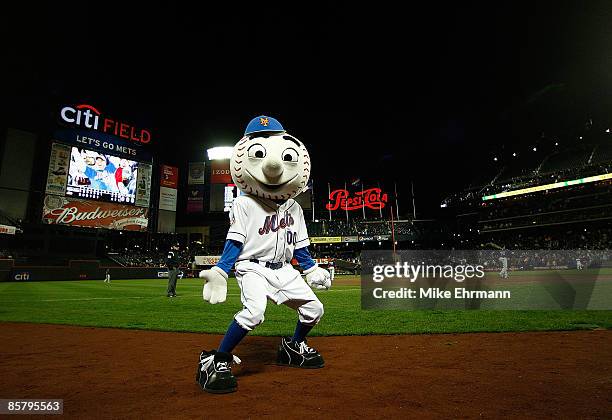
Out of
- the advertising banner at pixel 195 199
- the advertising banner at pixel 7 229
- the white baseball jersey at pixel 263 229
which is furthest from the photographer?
the advertising banner at pixel 195 199

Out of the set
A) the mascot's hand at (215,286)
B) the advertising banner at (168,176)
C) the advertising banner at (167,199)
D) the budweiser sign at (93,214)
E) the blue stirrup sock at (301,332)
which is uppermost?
the advertising banner at (168,176)

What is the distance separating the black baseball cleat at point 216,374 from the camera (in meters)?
2.83

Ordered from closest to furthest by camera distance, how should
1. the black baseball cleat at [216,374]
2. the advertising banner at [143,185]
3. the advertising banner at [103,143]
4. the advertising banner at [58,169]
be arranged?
1. the black baseball cleat at [216,374]
2. the advertising banner at [58,169]
3. the advertising banner at [103,143]
4. the advertising banner at [143,185]

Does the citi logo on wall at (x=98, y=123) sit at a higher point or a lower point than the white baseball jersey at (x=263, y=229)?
higher

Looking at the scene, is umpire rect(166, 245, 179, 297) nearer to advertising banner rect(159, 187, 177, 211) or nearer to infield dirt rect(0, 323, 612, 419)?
infield dirt rect(0, 323, 612, 419)

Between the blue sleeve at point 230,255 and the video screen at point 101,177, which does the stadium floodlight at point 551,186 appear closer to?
the video screen at point 101,177

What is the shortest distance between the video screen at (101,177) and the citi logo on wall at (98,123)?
9.33 feet

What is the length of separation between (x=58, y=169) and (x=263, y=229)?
3496cm

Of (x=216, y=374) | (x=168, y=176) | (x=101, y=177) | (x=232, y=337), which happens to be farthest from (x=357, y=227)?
(x=216, y=374)

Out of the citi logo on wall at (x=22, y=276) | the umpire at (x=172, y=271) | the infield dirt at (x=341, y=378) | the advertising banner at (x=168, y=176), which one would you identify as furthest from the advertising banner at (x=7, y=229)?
the infield dirt at (x=341, y=378)

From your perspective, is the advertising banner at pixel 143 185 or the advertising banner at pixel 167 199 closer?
the advertising banner at pixel 143 185

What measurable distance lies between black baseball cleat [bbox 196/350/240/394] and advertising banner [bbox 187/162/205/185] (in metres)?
48.0

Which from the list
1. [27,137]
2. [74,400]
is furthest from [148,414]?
[27,137]

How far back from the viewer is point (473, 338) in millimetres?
5152
